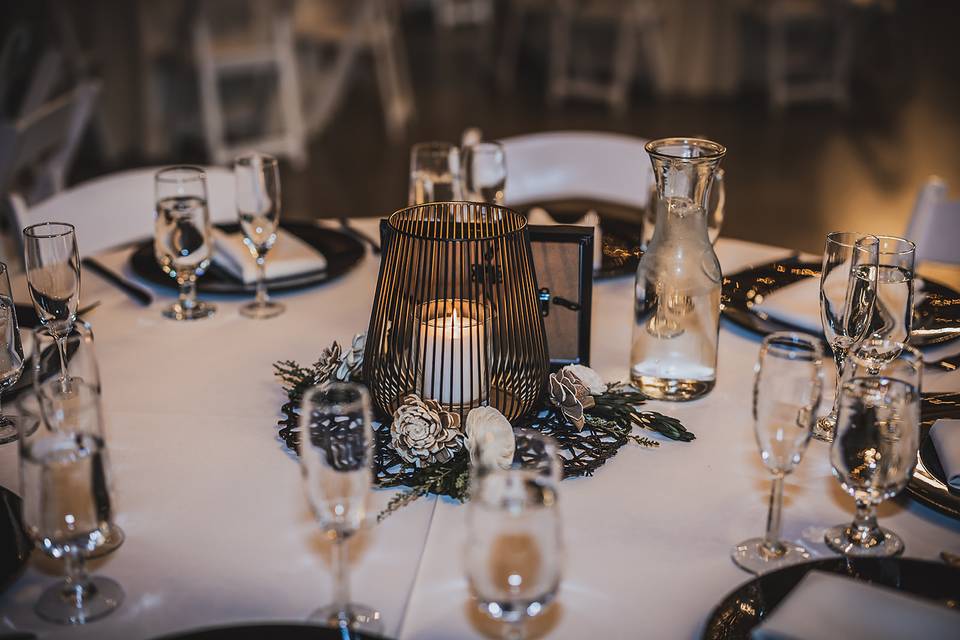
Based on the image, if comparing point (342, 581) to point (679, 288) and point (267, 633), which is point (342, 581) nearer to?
point (267, 633)

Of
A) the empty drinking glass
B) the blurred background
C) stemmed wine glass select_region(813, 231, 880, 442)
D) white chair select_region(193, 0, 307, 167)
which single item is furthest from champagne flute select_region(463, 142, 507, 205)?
white chair select_region(193, 0, 307, 167)

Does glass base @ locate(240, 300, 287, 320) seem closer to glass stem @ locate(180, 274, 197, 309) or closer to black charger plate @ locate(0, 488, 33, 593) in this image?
glass stem @ locate(180, 274, 197, 309)

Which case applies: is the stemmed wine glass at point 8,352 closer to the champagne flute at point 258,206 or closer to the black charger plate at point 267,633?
the champagne flute at point 258,206

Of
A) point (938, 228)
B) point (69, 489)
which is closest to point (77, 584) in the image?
point (69, 489)

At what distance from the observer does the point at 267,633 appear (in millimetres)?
826

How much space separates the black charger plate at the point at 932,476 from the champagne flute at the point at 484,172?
726 millimetres

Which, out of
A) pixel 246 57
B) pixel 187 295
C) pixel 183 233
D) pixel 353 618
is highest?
pixel 246 57

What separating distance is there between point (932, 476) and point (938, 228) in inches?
39.1

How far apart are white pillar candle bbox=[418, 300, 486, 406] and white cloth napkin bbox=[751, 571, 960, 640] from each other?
1.34 ft

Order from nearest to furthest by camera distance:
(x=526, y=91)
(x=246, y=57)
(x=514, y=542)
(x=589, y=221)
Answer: (x=514, y=542)
(x=589, y=221)
(x=246, y=57)
(x=526, y=91)

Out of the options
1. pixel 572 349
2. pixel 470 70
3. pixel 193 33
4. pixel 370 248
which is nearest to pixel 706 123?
pixel 470 70

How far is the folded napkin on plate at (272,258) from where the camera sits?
1.63 meters

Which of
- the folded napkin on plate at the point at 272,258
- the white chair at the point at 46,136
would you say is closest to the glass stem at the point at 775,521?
the folded napkin on plate at the point at 272,258

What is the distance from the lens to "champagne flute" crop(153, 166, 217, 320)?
148cm
